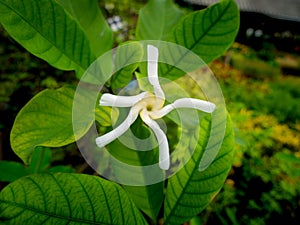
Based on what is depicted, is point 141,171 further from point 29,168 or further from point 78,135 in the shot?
point 29,168

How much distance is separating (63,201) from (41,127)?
7cm

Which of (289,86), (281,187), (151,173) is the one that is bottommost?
(289,86)

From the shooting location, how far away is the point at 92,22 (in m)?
0.35

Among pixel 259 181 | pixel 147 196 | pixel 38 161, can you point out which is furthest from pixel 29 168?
pixel 259 181

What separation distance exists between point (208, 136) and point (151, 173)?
0.24 feet

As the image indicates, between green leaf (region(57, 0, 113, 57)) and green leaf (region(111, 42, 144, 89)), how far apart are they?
72 millimetres

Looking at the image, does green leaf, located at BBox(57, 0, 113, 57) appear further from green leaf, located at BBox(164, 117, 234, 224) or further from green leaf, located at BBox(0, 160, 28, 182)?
green leaf, located at BBox(0, 160, 28, 182)

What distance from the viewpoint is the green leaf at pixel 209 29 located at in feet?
0.92

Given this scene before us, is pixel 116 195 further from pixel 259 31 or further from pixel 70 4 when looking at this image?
pixel 259 31

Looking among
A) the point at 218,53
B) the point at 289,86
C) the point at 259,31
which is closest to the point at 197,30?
the point at 218,53

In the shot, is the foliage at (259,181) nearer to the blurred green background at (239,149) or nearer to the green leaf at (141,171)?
the blurred green background at (239,149)

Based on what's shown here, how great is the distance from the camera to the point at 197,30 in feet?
0.95

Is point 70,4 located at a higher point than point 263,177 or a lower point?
higher

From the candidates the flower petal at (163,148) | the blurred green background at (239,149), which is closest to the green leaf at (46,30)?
the flower petal at (163,148)
